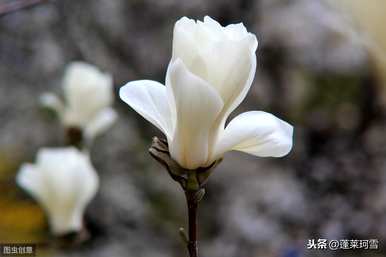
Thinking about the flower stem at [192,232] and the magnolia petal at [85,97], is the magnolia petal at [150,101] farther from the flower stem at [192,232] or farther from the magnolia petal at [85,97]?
the magnolia petal at [85,97]

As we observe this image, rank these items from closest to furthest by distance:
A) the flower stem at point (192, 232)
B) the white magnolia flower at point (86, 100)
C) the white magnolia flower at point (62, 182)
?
the flower stem at point (192, 232)
the white magnolia flower at point (62, 182)
the white magnolia flower at point (86, 100)

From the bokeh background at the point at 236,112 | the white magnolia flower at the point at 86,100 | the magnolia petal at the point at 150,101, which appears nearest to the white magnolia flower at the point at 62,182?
the white magnolia flower at the point at 86,100

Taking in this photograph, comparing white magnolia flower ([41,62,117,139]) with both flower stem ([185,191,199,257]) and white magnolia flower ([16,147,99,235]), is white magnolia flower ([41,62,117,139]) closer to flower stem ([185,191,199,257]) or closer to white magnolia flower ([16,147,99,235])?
white magnolia flower ([16,147,99,235])

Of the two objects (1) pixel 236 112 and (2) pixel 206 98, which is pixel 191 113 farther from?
(1) pixel 236 112

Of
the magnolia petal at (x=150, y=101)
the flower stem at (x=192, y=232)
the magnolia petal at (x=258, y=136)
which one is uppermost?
the magnolia petal at (x=150, y=101)

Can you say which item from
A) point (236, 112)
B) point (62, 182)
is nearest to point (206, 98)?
point (62, 182)

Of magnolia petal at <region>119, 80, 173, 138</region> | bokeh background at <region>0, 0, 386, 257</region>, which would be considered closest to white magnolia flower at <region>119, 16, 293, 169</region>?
magnolia petal at <region>119, 80, 173, 138</region>
